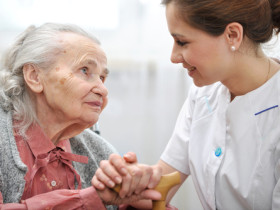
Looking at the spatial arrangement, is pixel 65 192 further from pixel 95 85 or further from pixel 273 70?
pixel 273 70

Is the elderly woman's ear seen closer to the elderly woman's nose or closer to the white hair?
the white hair

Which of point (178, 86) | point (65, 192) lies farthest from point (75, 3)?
point (65, 192)

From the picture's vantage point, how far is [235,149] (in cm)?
133

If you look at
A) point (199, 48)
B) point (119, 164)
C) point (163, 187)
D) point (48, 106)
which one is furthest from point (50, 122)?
point (199, 48)

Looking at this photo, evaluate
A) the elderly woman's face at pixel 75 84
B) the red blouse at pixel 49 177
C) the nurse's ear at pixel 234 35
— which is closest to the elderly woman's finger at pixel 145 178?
the red blouse at pixel 49 177

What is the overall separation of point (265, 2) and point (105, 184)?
83cm

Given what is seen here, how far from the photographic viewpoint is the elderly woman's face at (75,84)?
1246 mm

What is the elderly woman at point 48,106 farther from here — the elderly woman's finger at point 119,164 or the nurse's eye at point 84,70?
the elderly woman's finger at point 119,164

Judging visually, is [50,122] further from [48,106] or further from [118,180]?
[118,180]

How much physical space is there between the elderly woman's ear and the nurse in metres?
0.50

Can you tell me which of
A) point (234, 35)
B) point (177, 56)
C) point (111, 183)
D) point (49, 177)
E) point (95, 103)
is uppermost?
point (234, 35)

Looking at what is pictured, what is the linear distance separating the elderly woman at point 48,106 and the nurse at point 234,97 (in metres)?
0.35

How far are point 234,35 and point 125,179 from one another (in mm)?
634

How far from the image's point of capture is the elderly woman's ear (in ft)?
4.16
